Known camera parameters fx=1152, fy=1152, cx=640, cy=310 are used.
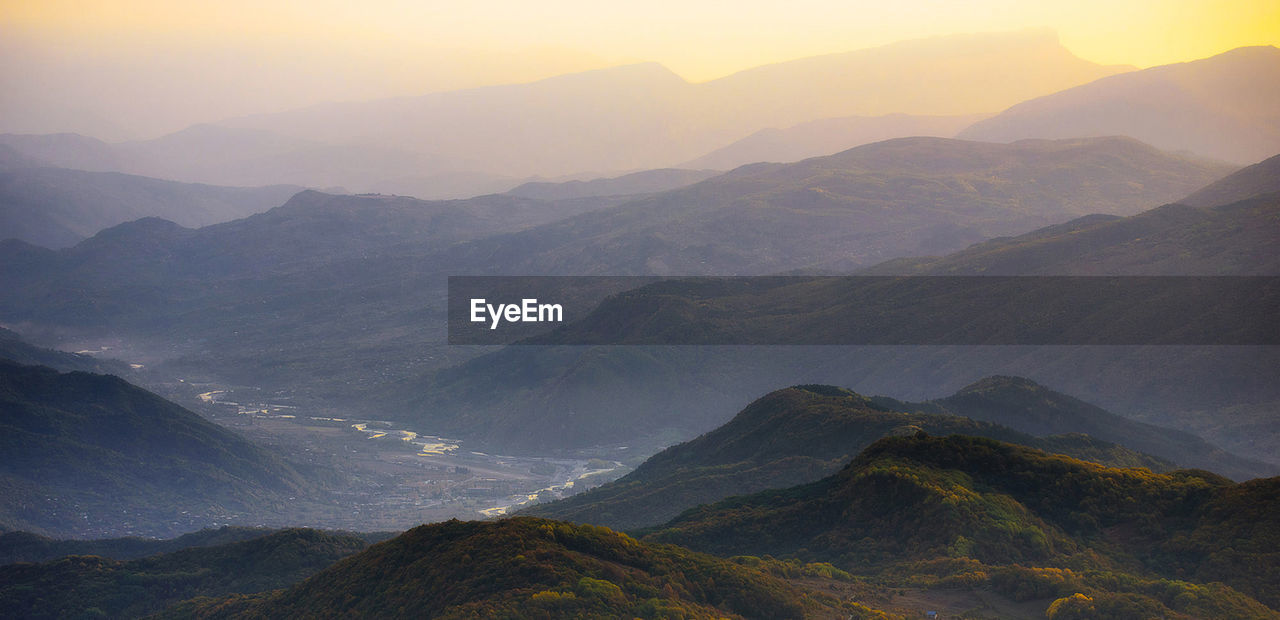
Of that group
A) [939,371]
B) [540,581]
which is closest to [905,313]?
[939,371]

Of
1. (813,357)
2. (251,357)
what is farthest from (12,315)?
(813,357)

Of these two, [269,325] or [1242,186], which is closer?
[1242,186]

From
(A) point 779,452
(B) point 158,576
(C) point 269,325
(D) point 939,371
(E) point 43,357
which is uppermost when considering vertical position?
(E) point 43,357

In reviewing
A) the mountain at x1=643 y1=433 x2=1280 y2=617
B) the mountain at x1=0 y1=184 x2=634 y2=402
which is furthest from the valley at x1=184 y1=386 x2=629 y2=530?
the mountain at x1=643 y1=433 x2=1280 y2=617

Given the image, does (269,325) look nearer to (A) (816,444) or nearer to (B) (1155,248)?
(B) (1155,248)

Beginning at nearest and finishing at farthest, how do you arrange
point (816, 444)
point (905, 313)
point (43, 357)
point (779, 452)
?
point (816, 444), point (779, 452), point (905, 313), point (43, 357)

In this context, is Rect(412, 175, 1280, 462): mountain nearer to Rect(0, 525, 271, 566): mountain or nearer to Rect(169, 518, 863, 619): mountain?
Rect(0, 525, 271, 566): mountain

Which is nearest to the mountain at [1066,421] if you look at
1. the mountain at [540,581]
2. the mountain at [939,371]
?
the mountain at [939,371]
